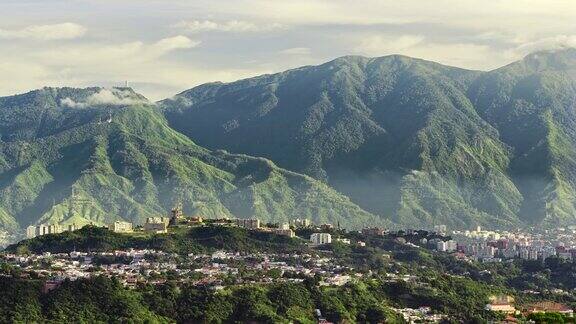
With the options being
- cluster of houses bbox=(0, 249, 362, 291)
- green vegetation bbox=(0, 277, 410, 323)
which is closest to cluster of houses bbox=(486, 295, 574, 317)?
green vegetation bbox=(0, 277, 410, 323)

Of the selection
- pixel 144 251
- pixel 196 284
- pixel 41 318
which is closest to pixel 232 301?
pixel 196 284

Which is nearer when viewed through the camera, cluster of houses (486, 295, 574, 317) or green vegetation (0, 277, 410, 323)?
green vegetation (0, 277, 410, 323)

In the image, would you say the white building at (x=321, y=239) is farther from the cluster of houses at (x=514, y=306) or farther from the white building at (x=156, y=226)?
the cluster of houses at (x=514, y=306)

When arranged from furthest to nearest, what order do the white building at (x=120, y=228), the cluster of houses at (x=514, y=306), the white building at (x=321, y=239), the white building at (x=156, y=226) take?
the white building at (x=321, y=239) → the white building at (x=120, y=228) → the white building at (x=156, y=226) → the cluster of houses at (x=514, y=306)

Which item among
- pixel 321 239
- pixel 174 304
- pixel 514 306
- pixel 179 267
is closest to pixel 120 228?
pixel 321 239

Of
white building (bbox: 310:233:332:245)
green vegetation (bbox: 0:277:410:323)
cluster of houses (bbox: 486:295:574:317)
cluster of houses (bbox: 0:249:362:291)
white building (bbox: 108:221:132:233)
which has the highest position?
white building (bbox: 108:221:132:233)

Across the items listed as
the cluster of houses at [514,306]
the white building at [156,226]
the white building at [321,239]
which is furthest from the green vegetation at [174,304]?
the white building at [321,239]

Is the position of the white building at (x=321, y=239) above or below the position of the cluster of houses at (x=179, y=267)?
above

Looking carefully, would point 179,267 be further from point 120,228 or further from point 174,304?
point 120,228

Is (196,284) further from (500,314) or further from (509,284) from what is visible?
(509,284)

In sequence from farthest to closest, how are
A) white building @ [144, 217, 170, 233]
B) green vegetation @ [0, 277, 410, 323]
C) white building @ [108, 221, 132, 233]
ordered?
white building @ [108, 221, 132, 233] < white building @ [144, 217, 170, 233] < green vegetation @ [0, 277, 410, 323]

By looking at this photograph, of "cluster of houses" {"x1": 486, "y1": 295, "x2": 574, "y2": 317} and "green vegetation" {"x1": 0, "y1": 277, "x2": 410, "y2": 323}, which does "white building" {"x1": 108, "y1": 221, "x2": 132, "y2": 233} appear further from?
"cluster of houses" {"x1": 486, "y1": 295, "x2": 574, "y2": 317}
